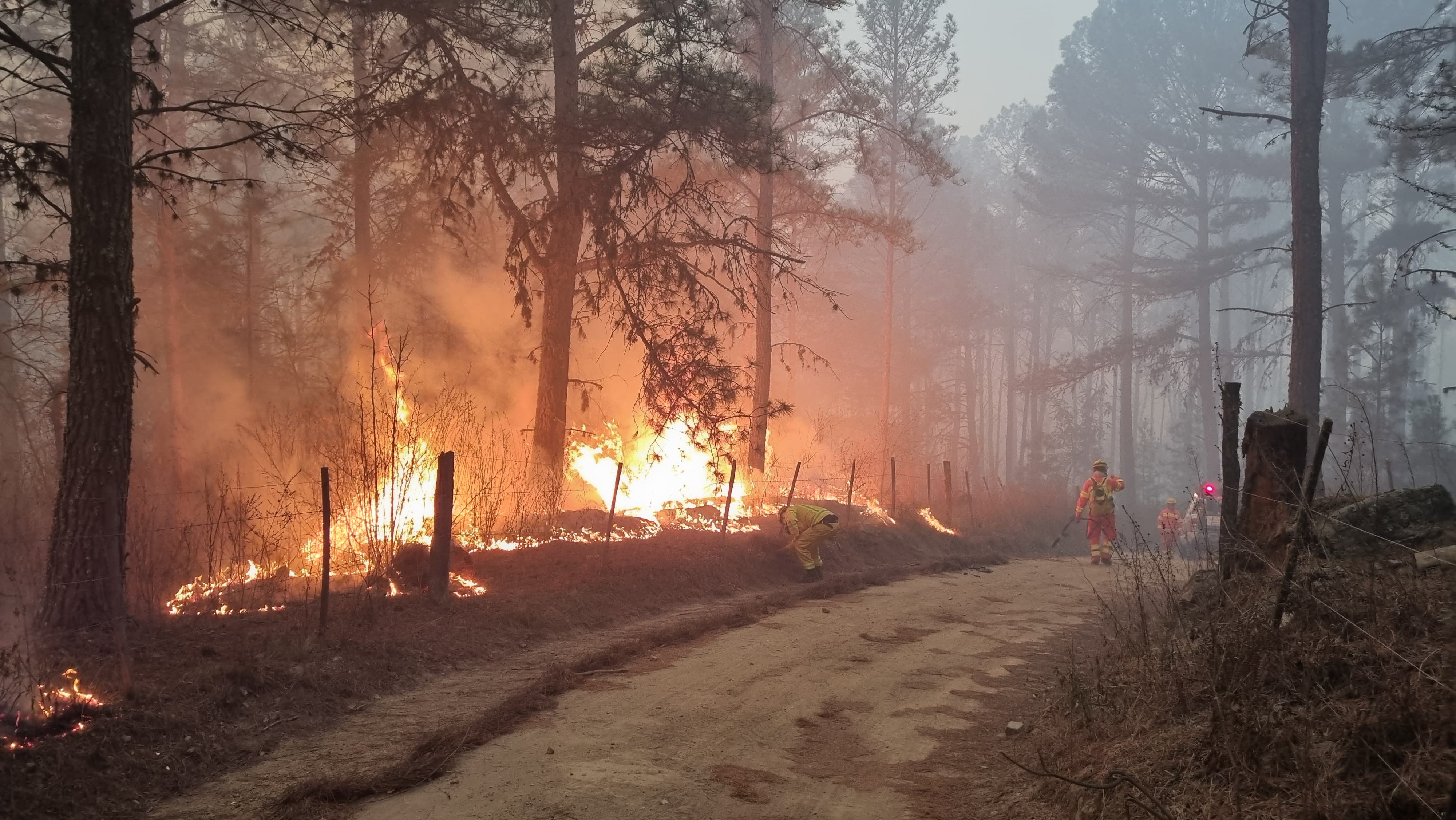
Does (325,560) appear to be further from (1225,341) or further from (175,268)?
(1225,341)

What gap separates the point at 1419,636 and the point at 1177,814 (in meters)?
1.78

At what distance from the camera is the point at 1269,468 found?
8008 mm

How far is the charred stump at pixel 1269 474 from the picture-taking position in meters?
7.82

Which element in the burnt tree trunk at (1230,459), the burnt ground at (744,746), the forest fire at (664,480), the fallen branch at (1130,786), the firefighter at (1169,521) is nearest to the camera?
the fallen branch at (1130,786)

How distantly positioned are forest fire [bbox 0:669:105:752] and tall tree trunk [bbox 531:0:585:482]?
8.29 metres

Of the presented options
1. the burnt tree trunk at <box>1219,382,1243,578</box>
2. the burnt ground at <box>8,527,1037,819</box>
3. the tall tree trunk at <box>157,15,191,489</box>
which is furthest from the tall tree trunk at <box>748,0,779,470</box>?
the burnt tree trunk at <box>1219,382,1243,578</box>

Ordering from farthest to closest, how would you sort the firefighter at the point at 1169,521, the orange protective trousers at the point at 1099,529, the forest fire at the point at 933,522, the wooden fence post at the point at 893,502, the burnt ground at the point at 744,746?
the forest fire at the point at 933,522
the wooden fence post at the point at 893,502
the orange protective trousers at the point at 1099,529
the firefighter at the point at 1169,521
the burnt ground at the point at 744,746

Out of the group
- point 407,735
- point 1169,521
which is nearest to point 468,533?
point 407,735

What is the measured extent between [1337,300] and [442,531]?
37.9 meters

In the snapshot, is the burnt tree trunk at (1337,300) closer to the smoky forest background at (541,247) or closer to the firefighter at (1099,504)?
the smoky forest background at (541,247)

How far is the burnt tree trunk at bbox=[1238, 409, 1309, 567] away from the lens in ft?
25.8

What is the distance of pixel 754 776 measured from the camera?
589 cm

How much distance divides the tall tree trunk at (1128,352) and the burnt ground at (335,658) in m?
26.9


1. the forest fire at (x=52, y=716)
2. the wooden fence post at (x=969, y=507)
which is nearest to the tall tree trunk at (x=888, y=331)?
the wooden fence post at (x=969, y=507)
